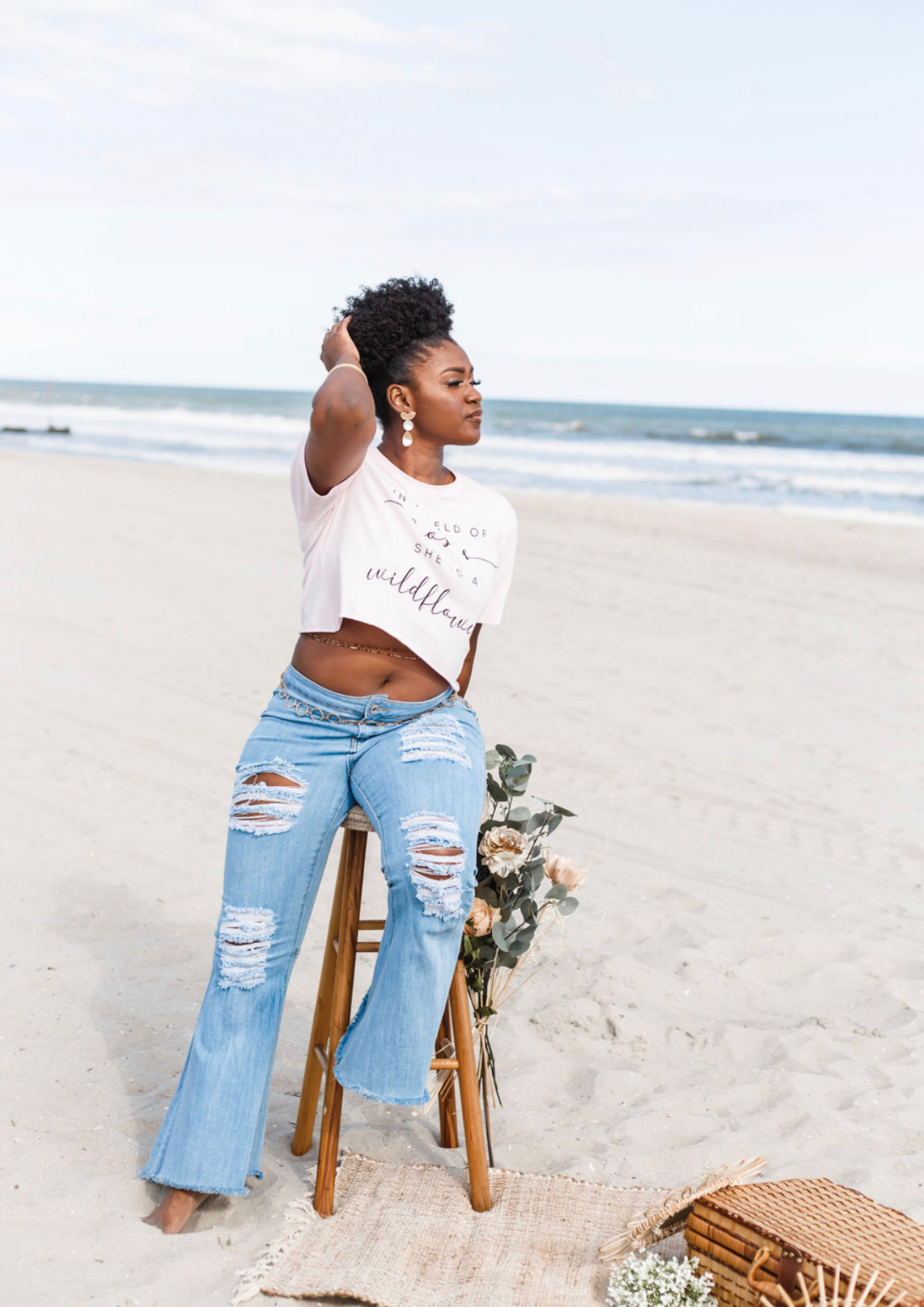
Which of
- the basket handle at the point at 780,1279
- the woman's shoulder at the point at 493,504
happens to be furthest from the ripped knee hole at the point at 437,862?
the basket handle at the point at 780,1279

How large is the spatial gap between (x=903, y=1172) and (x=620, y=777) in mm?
3180

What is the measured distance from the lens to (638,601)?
10406mm

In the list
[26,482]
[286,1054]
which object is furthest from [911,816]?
[26,482]

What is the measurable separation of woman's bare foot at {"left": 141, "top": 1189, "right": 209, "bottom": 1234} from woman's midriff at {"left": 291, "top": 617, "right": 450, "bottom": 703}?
1190mm

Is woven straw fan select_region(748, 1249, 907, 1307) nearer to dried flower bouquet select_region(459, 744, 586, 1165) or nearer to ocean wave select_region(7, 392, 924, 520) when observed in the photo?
dried flower bouquet select_region(459, 744, 586, 1165)

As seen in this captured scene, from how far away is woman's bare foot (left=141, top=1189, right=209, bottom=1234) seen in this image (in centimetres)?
258

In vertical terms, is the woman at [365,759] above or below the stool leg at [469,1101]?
above

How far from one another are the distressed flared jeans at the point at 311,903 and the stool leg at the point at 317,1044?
0.80ft

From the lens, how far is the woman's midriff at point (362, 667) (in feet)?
8.55

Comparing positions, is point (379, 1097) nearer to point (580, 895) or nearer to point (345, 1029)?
point (345, 1029)

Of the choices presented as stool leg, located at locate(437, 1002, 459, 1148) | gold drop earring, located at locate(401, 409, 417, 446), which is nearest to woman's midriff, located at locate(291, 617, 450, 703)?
gold drop earring, located at locate(401, 409, 417, 446)

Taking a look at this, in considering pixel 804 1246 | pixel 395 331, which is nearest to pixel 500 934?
pixel 804 1246

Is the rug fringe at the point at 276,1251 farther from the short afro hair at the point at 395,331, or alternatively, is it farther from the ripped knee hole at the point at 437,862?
the short afro hair at the point at 395,331

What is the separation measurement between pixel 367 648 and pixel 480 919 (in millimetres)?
723
